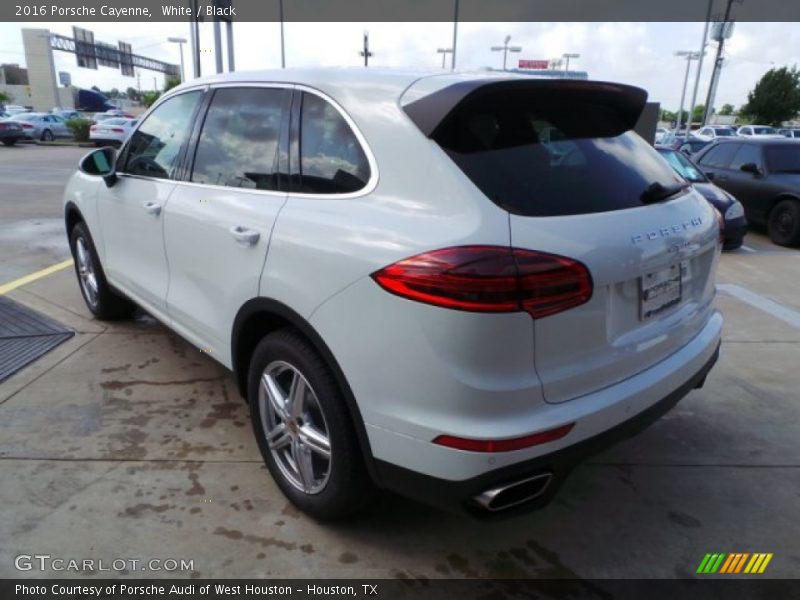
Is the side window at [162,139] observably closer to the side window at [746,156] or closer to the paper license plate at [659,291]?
the paper license plate at [659,291]

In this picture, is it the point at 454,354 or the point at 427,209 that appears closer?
the point at 454,354

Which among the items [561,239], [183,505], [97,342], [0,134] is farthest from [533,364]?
[0,134]

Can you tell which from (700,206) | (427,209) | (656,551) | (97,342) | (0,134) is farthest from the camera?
(0,134)

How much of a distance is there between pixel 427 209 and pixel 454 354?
481mm

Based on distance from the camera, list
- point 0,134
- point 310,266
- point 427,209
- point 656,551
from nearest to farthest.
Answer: point 427,209 < point 310,266 < point 656,551 < point 0,134

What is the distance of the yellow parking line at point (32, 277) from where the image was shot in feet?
18.9

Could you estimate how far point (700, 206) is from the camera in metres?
2.65

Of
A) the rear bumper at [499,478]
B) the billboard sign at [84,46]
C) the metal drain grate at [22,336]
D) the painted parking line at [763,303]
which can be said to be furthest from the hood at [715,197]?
the billboard sign at [84,46]

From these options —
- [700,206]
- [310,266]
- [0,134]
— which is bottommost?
[0,134]

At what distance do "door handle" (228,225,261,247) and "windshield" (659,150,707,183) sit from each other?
743 centimetres

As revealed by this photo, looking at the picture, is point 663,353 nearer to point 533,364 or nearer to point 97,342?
point 533,364

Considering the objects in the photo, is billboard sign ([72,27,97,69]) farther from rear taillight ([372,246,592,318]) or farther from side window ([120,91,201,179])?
rear taillight ([372,246,592,318])

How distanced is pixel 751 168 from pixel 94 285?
31.2 feet

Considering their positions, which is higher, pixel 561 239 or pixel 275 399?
pixel 561 239
